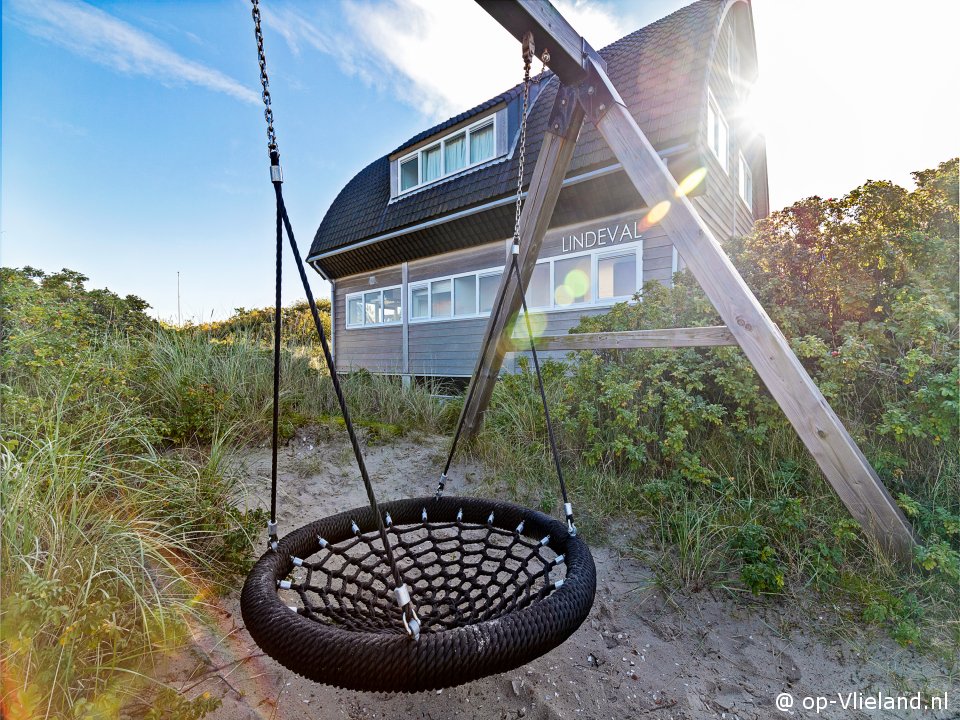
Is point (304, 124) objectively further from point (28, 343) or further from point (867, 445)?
point (867, 445)

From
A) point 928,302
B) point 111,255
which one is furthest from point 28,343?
point 928,302

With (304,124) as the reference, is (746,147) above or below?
above

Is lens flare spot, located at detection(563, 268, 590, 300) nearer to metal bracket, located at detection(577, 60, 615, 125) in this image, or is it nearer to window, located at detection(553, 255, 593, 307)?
window, located at detection(553, 255, 593, 307)

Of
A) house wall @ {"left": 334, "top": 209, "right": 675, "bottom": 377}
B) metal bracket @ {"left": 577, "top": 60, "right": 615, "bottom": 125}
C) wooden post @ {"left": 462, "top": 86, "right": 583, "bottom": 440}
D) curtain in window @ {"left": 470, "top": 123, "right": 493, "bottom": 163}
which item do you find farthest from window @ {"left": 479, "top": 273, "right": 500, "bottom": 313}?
metal bracket @ {"left": 577, "top": 60, "right": 615, "bottom": 125}

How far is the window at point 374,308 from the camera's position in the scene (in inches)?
351

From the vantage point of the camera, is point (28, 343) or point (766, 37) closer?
point (28, 343)

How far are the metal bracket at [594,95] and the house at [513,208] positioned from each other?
3.05 m

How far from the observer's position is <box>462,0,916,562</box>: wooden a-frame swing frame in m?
1.87

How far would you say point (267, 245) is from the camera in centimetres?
161

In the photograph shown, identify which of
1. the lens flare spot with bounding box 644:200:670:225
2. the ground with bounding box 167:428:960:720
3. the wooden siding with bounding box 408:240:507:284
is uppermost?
the wooden siding with bounding box 408:240:507:284

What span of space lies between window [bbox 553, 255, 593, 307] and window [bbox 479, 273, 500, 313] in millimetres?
1065

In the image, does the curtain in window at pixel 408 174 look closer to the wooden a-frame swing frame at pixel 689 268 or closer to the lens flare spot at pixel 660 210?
the wooden a-frame swing frame at pixel 689 268

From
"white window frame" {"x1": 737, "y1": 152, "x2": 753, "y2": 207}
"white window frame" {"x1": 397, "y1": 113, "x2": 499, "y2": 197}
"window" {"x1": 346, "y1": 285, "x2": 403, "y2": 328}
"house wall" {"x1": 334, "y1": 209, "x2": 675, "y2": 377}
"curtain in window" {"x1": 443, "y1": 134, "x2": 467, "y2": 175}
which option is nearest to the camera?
"house wall" {"x1": 334, "y1": 209, "x2": 675, "y2": 377}

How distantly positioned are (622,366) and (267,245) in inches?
92.3
